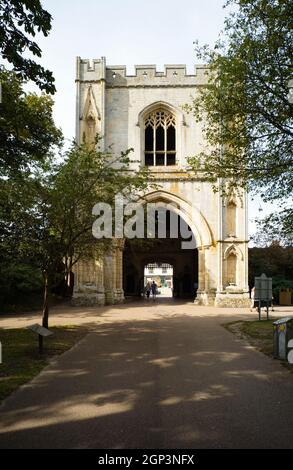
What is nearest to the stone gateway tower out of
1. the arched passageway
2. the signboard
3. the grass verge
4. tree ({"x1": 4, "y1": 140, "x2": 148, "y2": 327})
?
the signboard

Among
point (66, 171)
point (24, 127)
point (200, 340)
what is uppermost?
point (24, 127)

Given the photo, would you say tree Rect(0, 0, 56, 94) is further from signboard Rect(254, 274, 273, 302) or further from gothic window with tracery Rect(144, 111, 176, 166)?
gothic window with tracery Rect(144, 111, 176, 166)

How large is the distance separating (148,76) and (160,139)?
13.2 feet

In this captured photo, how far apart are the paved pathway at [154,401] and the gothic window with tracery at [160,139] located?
17.7 metres

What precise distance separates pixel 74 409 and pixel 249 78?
8.53 meters

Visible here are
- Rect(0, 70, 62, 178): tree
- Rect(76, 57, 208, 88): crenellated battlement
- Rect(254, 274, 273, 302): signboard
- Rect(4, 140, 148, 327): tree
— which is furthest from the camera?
Rect(76, 57, 208, 88): crenellated battlement

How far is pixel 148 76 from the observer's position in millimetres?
25484

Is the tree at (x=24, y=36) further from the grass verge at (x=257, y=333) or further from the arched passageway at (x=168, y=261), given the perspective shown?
the arched passageway at (x=168, y=261)

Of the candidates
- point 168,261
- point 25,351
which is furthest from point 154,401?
point 168,261

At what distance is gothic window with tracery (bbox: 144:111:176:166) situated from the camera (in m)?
25.5

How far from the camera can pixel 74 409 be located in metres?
5.13

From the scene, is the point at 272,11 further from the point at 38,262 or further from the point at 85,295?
the point at 85,295

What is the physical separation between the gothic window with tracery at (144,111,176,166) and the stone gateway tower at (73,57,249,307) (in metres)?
0.06

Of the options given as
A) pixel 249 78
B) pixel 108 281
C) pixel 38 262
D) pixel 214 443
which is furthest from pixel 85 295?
pixel 214 443
